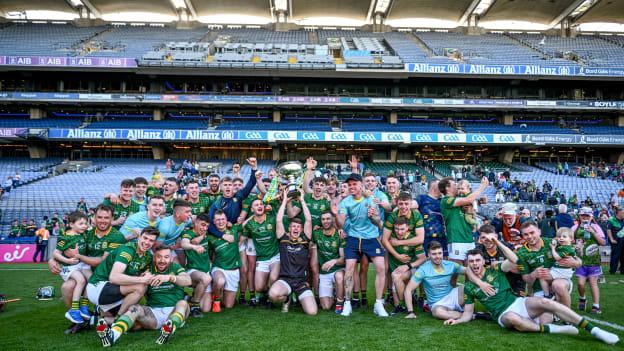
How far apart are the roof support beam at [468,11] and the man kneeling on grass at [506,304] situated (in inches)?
1721

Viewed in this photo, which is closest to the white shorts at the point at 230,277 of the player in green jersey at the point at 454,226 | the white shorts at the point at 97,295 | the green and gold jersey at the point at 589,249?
the white shorts at the point at 97,295

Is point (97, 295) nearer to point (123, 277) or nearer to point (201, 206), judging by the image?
point (123, 277)

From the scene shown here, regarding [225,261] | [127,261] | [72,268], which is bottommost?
[225,261]

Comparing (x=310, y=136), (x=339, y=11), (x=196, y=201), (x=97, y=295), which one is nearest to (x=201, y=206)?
(x=196, y=201)

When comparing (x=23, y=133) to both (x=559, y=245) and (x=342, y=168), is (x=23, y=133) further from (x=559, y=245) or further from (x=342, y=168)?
(x=559, y=245)

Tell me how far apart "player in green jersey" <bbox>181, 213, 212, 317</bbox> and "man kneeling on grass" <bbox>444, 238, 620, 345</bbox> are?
145 inches

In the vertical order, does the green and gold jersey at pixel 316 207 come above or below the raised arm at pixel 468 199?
below

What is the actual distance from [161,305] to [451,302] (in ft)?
13.8

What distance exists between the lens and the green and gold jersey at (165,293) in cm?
553

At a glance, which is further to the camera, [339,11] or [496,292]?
[339,11]

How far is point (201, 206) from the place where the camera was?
314 inches

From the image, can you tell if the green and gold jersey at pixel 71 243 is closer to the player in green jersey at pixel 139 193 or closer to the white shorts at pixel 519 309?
the player in green jersey at pixel 139 193

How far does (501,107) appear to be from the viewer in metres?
35.5

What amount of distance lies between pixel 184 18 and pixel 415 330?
47.7 meters
